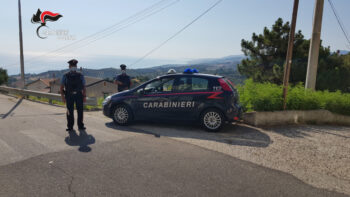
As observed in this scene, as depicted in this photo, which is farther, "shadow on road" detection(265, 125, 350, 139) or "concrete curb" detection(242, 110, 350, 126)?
"concrete curb" detection(242, 110, 350, 126)

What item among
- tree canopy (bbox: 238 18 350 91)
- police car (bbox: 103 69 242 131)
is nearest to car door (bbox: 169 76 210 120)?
police car (bbox: 103 69 242 131)

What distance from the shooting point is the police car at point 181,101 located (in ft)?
20.0

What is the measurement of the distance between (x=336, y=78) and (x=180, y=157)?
18238 mm

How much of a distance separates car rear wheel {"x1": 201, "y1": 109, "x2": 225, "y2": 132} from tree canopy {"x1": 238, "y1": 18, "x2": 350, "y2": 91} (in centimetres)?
1344

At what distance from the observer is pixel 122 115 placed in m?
6.79

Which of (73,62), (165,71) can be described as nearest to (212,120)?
(73,62)

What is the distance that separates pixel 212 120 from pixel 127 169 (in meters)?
3.12

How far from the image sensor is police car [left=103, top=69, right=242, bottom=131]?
611 cm

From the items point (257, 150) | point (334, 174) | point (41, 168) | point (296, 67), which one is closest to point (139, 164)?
point (41, 168)

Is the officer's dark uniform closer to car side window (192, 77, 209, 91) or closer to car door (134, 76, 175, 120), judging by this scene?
car door (134, 76, 175, 120)

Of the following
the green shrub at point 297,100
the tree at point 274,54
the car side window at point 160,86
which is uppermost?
the tree at point 274,54

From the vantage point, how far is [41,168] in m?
3.68

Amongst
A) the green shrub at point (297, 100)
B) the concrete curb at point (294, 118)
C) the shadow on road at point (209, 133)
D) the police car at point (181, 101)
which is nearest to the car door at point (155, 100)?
the police car at point (181, 101)

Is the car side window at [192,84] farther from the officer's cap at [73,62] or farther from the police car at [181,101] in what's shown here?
the officer's cap at [73,62]
